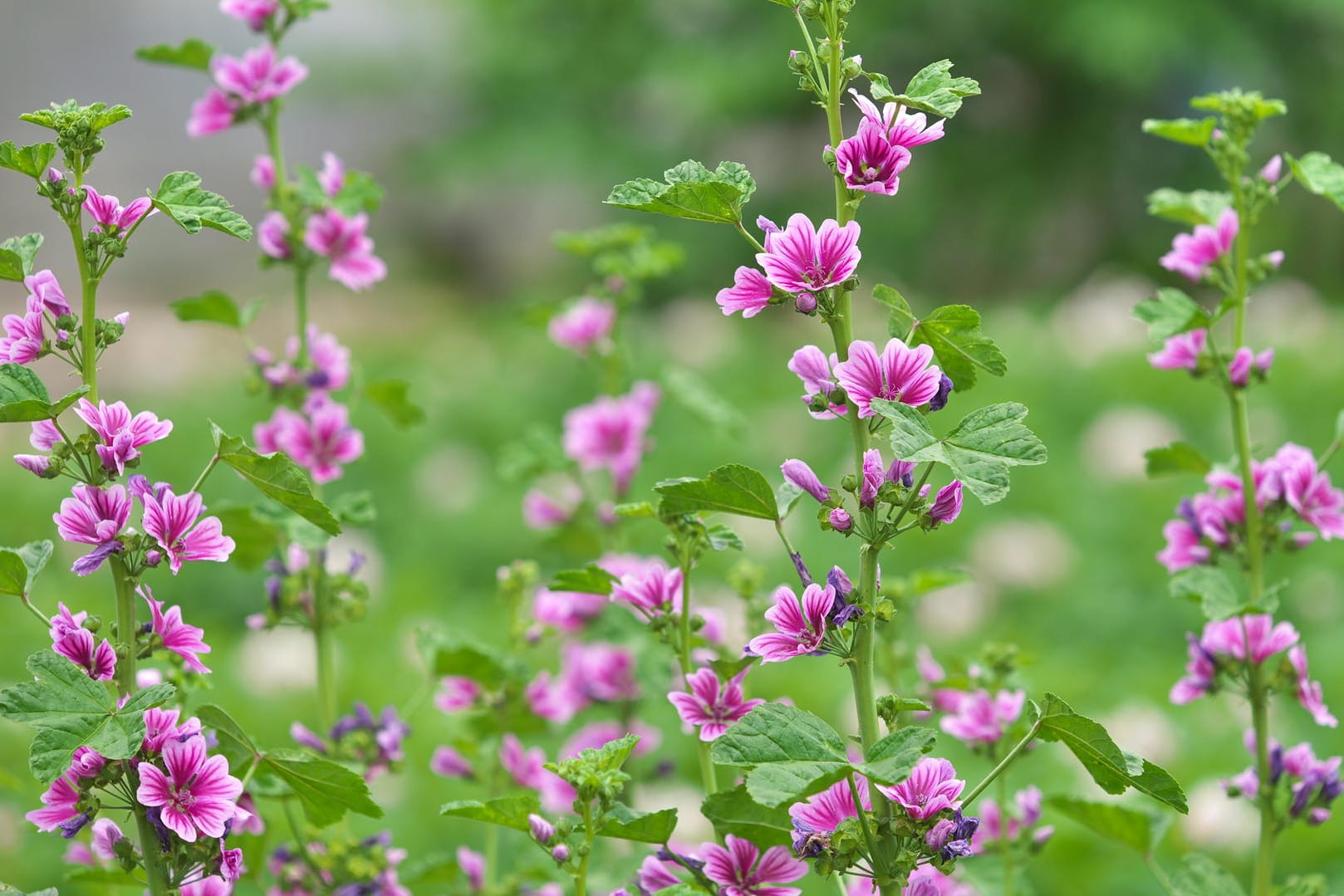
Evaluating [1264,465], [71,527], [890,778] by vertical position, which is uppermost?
[1264,465]

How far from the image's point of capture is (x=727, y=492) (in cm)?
120

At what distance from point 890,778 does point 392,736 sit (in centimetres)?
88

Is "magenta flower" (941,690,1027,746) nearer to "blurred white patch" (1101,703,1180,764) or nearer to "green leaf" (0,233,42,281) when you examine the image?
"green leaf" (0,233,42,281)

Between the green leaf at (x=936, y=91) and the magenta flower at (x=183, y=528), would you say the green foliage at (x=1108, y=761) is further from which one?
the magenta flower at (x=183, y=528)

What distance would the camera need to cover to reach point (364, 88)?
12.8m

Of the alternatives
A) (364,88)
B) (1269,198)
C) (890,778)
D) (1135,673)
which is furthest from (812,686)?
Result: (364,88)

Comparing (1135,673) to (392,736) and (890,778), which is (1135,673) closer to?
(392,736)

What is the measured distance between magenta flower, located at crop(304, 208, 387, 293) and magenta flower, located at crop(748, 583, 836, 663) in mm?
896

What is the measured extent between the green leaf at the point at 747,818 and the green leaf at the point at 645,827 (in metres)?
0.04

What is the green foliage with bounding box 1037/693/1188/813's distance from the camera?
113cm

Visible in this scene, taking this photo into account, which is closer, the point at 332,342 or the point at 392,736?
the point at 392,736

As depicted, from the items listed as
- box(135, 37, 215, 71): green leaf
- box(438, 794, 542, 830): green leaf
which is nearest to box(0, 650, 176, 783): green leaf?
box(438, 794, 542, 830): green leaf

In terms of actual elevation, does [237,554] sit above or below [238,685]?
below

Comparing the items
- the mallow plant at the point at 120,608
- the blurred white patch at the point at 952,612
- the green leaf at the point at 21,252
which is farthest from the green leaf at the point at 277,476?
the blurred white patch at the point at 952,612
